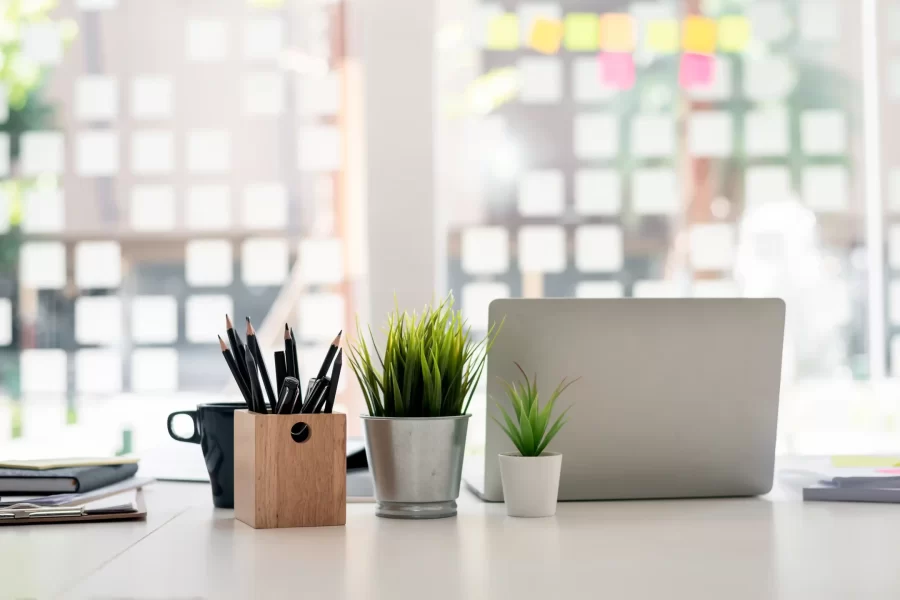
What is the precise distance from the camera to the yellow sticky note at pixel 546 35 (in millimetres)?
2938

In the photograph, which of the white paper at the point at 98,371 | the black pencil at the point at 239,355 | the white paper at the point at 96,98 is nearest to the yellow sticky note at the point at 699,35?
the white paper at the point at 96,98

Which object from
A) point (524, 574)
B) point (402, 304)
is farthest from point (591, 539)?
point (402, 304)

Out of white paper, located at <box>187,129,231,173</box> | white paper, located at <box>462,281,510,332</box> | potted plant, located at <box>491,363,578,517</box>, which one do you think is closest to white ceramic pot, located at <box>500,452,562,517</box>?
potted plant, located at <box>491,363,578,517</box>

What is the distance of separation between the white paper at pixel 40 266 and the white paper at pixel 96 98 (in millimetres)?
412

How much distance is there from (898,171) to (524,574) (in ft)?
8.47

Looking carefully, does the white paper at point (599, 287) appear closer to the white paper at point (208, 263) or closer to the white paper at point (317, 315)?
the white paper at point (317, 315)

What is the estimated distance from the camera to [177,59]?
294 centimetres

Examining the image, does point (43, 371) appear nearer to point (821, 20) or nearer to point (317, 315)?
point (317, 315)

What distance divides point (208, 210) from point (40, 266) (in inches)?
21.5

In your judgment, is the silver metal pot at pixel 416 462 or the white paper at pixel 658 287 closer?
the silver metal pot at pixel 416 462

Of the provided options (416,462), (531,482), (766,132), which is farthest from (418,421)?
(766,132)

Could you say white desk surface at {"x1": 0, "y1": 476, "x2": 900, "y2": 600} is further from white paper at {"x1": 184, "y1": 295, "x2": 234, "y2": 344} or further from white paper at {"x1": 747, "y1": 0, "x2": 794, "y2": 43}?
white paper at {"x1": 747, "y1": 0, "x2": 794, "y2": 43}

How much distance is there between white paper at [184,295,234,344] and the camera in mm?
2980

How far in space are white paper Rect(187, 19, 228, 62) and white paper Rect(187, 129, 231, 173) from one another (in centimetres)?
23
